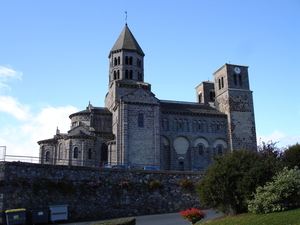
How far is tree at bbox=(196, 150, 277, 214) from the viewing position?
21891 mm

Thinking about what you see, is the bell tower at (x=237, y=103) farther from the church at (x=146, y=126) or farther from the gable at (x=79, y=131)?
the gable at (x=79, y=131)

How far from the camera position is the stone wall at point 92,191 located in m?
25.5

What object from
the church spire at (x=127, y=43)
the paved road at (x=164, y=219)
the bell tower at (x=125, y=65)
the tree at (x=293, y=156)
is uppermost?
the church spire at (x=127, y=43)

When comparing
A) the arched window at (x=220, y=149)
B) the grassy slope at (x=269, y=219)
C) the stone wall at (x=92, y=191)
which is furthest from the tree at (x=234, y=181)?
the arched window at (x=220, y=149)

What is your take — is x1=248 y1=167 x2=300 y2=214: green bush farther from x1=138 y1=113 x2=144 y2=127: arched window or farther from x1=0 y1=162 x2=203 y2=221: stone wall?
x1=138 y1=113 x2=144 y2=127: arched window

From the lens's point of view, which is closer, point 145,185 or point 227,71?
point 145,185

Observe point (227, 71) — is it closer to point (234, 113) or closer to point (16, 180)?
point (234, 113)

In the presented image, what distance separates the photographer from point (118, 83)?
51875 millimetres

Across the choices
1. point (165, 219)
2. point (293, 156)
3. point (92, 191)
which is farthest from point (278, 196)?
point (293, 156)

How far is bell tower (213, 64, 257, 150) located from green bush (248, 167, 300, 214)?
29688 mm

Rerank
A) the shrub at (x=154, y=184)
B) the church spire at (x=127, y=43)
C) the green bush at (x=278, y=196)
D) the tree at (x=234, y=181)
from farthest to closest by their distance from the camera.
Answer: the church spire at (x=127, y=43)
the shrub at (x=154, y=184)
the tree at (x=234, y=181)
the green bush at (x=278, y=196)

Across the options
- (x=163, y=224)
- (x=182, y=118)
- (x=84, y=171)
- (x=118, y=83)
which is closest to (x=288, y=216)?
(x=163, y=224)

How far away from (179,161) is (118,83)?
1385 centimetres

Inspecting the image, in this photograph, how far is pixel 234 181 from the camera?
883 inches
